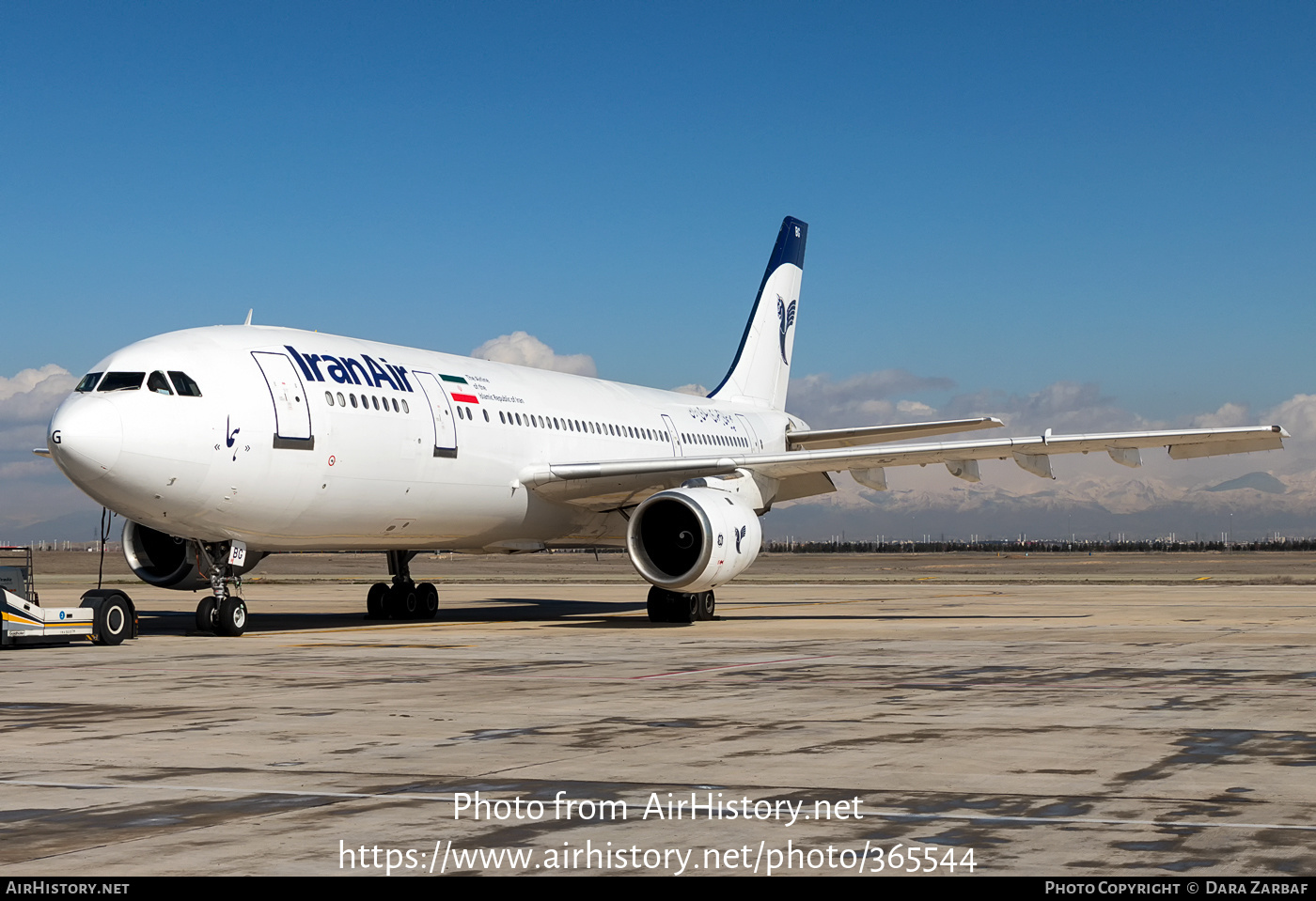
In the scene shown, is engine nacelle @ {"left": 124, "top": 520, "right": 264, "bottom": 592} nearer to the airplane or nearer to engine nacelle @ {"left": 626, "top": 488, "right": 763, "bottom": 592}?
the airplane

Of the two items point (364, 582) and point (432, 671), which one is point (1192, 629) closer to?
point (432, 671)

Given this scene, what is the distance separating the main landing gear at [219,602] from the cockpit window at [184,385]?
2370mm

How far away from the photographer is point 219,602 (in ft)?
57.0

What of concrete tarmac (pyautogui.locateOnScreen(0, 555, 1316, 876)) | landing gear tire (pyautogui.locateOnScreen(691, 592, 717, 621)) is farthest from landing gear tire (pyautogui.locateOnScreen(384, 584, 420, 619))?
concrete tarmac (pyautogui.locateOnScreen(0, 555, 1316, 876))

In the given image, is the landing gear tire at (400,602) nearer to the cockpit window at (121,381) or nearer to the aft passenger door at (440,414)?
the aft passenger door at (440,414)

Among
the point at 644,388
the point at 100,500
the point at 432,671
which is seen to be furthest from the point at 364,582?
the point at 432,671

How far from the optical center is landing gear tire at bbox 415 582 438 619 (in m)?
23.3

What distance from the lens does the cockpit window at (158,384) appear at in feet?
51.8

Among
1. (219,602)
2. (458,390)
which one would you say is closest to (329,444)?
(219,602)

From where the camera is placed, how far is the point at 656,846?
4.96m

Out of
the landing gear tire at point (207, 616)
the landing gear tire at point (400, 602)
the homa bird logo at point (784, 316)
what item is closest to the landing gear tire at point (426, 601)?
the landing gear tire at point (400, 602)

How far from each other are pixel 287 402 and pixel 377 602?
22.7 feet

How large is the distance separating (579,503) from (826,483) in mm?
5727

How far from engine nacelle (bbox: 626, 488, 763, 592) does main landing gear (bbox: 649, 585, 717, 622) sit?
77 cm
